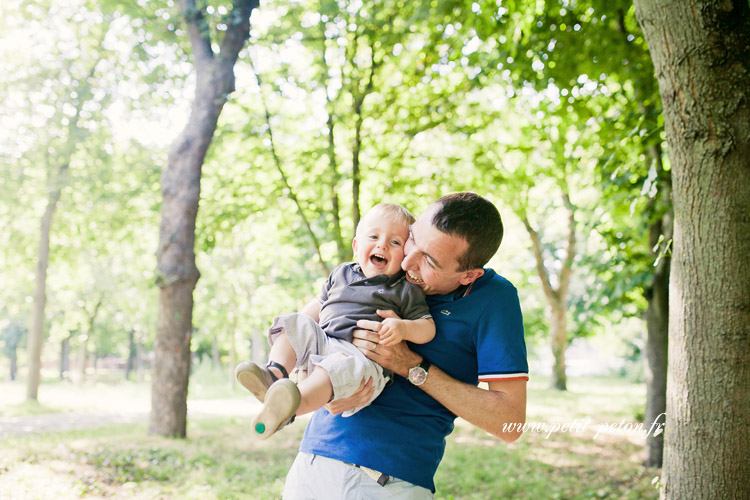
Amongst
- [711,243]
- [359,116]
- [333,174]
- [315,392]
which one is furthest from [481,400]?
[359,116]

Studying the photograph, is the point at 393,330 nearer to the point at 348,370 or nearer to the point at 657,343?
the point at 348,370

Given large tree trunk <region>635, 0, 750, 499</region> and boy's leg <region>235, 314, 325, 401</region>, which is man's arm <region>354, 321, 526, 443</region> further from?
large tree trunk <region>635, 0, 750, 499</region>

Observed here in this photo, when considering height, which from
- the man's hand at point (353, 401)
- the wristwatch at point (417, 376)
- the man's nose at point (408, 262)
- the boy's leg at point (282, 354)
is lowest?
the man's hand at point (353, 401)

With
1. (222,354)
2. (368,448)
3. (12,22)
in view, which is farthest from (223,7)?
(222,354)

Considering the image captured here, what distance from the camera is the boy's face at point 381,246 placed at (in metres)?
2.34

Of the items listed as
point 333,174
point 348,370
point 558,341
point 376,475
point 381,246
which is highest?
point 333,174

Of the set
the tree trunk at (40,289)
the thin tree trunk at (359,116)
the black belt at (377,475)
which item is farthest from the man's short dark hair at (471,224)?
the tree trunk at (40,289)

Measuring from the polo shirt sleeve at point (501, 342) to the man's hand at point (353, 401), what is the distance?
40 centimetres

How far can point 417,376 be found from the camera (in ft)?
6.72

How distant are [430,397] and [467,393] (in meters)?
0.16

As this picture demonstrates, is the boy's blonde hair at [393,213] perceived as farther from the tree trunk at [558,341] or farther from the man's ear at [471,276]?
the tree trunk at [558,341]

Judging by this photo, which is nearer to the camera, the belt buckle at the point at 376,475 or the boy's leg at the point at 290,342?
the belt buckle at the point at 376,475

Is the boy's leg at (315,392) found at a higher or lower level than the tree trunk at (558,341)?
higher

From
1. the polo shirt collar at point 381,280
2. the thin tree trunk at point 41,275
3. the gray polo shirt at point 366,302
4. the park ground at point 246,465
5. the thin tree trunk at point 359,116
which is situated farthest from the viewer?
the thin tree trunk at point 41,275
